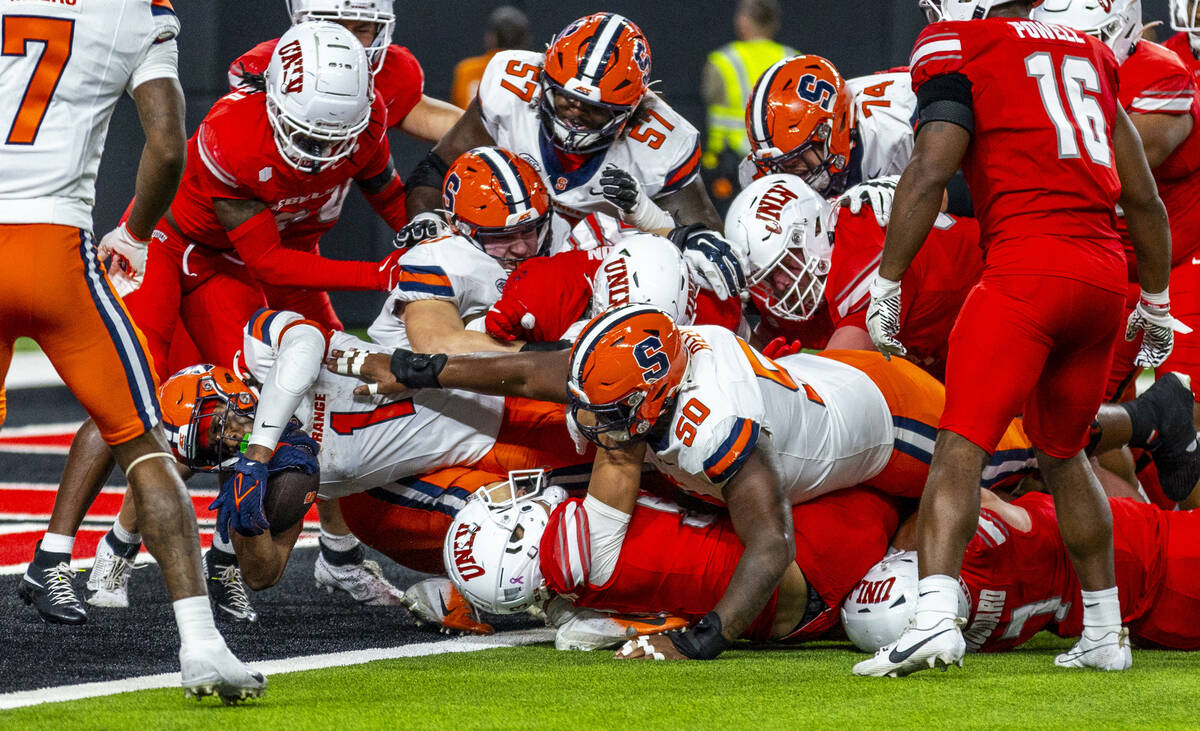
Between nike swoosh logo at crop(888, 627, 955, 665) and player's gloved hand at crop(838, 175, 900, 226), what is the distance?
1.71 meters

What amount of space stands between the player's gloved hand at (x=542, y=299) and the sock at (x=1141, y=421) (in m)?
Answer: 1.68

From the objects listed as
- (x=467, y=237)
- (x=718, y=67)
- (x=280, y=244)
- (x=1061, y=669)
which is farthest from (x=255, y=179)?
(x=718, y=67)

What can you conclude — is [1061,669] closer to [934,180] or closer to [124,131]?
[934,180]

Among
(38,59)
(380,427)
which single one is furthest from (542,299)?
(38,59)

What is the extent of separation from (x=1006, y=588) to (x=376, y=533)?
73.6 inches

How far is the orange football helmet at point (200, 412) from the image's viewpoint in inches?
172

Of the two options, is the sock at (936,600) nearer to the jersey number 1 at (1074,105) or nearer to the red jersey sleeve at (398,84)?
the jersey number 1 at (1074,105)

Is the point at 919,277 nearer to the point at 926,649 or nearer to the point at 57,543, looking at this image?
the point at 926,649

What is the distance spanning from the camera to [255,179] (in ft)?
16.8

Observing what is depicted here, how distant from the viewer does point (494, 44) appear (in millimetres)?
10320

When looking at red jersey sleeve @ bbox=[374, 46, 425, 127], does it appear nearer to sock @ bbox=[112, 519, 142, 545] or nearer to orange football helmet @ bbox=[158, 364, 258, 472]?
orange football helmet @ bbox=[158, 364, 258, 472]

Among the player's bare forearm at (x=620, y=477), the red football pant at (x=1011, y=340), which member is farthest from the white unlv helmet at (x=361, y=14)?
the red football pant at (x=1011, y=340)

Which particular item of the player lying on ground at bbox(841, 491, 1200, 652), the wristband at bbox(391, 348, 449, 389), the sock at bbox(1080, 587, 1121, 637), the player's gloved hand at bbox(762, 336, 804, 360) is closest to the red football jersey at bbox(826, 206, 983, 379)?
the player's gloved hand at bbox(762, 336, 804, 360)

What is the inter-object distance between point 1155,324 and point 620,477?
1.47 meters
